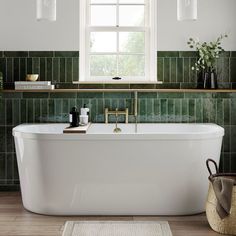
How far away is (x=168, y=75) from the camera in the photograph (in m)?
5.51

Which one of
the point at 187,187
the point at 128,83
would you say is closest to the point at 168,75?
the point at 128,83

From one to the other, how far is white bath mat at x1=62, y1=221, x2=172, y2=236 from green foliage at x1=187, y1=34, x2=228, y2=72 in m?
1.91

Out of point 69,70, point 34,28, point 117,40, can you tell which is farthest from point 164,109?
point 34,28

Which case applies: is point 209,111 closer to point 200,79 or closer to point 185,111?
point 185,111

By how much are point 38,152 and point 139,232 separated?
3.56 ft

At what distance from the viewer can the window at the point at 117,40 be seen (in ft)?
18.6

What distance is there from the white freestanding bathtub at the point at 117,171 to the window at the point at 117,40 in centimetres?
147

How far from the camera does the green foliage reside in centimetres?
538

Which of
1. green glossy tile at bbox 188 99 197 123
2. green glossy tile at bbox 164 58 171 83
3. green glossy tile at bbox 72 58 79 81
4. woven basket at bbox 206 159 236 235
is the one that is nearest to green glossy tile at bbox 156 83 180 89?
green glossy tile at bbox 164 58 171 83

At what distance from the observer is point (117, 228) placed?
13.4 ft

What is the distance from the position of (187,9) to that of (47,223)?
6.79 ft

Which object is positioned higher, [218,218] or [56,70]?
[56,70]

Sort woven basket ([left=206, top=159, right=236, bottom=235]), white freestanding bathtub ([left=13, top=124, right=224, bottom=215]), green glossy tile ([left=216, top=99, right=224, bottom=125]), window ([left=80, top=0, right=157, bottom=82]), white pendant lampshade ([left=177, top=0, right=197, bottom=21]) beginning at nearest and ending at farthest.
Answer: woven basket ([left=206, top=159, right=236, bottom=235]), white pendant lampshade ([left=177, top=0, right=197, bottom=21]), white freestanding bathtub ([left=13, top=124, right=224, bottom=215]), green glossy tile ([left=216, top=99, right=224, bottom=125]), window ([left=80, top=0, right=157, bottom=82])

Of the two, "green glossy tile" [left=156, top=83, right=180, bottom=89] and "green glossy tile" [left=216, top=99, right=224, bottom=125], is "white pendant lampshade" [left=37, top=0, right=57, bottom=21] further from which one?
"green glossy tile" [left=216, top=99, right=224, bottom=125]
